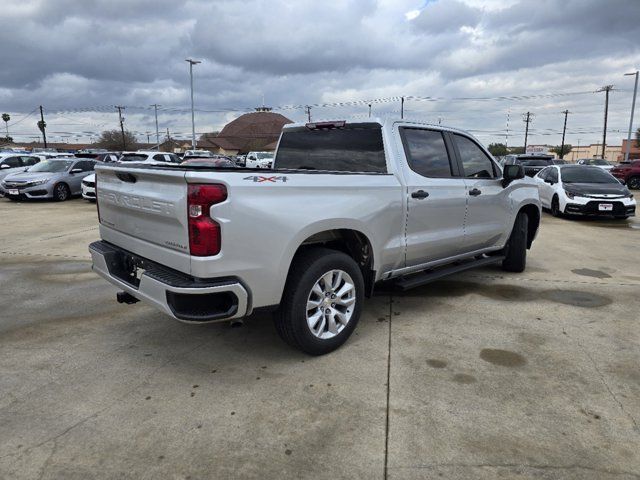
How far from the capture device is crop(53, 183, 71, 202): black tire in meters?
15.9

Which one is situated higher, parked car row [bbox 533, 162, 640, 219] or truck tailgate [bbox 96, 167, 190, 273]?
truck tailgate [bbox 96, 167, 190, 273]

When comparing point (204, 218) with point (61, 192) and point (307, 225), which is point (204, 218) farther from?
point (61, 192)

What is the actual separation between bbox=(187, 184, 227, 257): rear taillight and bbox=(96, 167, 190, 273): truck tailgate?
0.19ft

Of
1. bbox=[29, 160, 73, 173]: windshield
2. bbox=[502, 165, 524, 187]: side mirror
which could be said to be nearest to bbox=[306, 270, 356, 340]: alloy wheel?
bbox=[502, 165, 524, 187]: side mirror

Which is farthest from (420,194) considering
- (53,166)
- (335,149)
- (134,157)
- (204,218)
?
(134,157)

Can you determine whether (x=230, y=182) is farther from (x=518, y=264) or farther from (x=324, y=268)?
(x=518, y=264)

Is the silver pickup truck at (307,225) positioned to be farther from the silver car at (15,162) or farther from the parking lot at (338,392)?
the silver car at (15,162)

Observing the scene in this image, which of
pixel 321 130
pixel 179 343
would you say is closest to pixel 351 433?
pixel 179 343

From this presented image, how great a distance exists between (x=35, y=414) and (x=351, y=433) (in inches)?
75.8

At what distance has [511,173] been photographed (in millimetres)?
5336

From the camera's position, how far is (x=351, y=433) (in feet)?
8.90

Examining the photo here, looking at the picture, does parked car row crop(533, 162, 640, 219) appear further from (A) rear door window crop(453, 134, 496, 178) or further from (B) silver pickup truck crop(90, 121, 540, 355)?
(B) silver pickup truck crop(90, 121, 540, 355)

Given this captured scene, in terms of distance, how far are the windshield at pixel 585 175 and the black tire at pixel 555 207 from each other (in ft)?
1.74

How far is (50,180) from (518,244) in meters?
15.1
